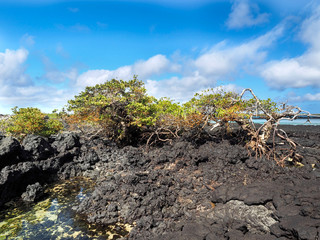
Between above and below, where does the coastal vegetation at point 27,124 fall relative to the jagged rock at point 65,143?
above

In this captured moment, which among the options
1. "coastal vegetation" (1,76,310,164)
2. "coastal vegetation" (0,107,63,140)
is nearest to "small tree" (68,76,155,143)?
"coastal vegetation" (1,76,310,164)

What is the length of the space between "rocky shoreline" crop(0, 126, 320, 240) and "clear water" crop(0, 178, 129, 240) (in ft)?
1.39

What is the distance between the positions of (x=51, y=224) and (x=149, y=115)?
31.5 feet

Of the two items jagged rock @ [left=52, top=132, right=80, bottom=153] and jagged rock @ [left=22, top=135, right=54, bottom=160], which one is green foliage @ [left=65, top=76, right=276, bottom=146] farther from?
jagged rock @ [left=22, top=135, right=54, bottom=160]

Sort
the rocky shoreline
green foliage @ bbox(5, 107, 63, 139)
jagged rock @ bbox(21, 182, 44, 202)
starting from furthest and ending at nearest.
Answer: green foliage @ bbox(5, 107, 63, 139) < jagged rock @ bbox(21, 182, 44, 202) < the rocky shoreline

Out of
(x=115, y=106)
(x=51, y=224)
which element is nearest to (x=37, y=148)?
(x=115, y=106)

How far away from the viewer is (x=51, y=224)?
710 cm

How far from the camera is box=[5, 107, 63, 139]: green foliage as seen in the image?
1532cm

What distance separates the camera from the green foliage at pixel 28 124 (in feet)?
50.3

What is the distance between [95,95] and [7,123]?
25.1 feet

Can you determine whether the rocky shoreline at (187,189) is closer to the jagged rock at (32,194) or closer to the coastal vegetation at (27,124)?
the jagged rock at (32,194)

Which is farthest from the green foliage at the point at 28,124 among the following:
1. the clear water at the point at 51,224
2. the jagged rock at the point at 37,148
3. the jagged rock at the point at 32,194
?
the clear water at the point at 51,224

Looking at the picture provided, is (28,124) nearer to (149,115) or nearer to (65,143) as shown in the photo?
(65,143)

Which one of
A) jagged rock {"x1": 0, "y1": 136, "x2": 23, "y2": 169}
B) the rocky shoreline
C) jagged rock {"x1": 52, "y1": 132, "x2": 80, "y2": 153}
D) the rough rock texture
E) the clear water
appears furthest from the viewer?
jagged rock {"x1": 52, "y1": 132, "x2": 80, "y2": 153}
